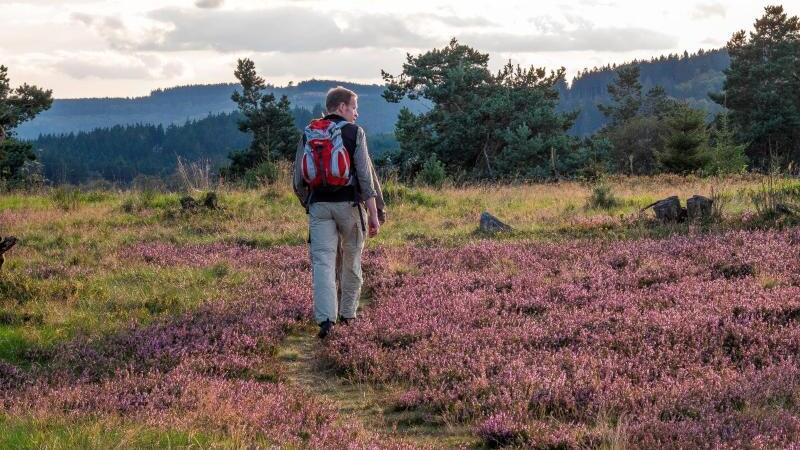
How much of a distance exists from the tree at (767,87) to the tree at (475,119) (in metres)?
19.6

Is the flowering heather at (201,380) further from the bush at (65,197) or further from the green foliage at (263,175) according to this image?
the green foliage at (263,175)

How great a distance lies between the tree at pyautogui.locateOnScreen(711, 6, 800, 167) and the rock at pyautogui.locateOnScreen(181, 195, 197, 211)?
53166 millimetres

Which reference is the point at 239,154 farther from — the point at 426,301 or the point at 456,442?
the point at 456,442

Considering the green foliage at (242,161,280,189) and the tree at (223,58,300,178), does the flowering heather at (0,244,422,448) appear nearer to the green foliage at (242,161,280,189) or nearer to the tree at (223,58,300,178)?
the green foliage at (242,161,280,189)

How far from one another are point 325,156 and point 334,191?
1.50 ft

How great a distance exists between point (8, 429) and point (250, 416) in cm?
163

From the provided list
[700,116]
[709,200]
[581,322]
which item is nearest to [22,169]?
[700,116]

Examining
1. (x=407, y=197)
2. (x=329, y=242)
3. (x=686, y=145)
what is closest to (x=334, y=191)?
(x=329, y=242)

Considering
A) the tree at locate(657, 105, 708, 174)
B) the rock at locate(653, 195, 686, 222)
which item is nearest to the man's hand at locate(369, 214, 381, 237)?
the rock at locate(653, 195, 686, 222)

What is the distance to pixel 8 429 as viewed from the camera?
5.41 metres

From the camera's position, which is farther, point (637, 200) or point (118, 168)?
point (118, 168)

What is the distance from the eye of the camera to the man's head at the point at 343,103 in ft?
29.2

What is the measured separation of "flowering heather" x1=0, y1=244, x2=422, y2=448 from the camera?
18.8 feet

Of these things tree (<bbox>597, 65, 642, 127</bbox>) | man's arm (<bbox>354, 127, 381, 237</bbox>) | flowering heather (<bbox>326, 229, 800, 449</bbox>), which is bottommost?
flowering heather (<bbox>326, 229, 800, 449</bbox>)
